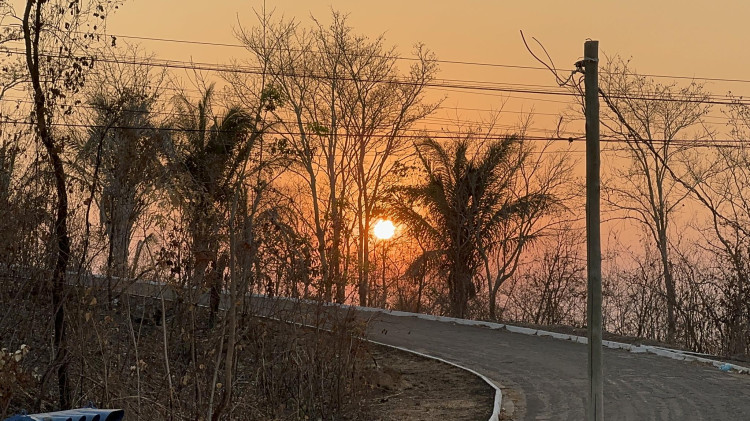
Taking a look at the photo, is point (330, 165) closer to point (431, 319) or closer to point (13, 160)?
point (431, 319)

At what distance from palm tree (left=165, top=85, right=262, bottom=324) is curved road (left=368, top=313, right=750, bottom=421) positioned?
3.72 metres

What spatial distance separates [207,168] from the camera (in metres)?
19.0

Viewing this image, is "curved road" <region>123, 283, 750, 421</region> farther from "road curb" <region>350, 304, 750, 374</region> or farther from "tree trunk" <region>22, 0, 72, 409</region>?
"tree trunk" <region>22, 0, 72, 409</region>

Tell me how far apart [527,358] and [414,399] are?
4.62 m

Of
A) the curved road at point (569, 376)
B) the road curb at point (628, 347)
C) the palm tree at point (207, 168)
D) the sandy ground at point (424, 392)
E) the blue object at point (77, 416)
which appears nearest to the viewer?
the blue object at point (77, 416)

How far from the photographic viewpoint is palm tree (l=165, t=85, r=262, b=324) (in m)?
13.7

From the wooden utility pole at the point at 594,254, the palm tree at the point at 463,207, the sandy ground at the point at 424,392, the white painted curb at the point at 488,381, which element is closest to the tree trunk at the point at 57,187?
the sandy ground at the point at 424,392

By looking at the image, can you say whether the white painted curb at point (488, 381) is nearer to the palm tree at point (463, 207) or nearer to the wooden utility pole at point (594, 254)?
the wooden utility pole at point (594, 254)

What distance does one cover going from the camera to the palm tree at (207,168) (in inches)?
541

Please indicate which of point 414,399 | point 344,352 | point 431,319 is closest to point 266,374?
point 344,352

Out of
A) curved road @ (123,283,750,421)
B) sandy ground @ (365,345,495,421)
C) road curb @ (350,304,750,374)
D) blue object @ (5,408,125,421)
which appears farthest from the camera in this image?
road curb @ (350,304,750,374)

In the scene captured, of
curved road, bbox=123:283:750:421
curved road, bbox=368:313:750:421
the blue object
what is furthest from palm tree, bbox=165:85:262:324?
the blue object

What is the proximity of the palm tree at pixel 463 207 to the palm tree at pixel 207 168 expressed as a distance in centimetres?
898

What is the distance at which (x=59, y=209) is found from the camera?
14234 mm
